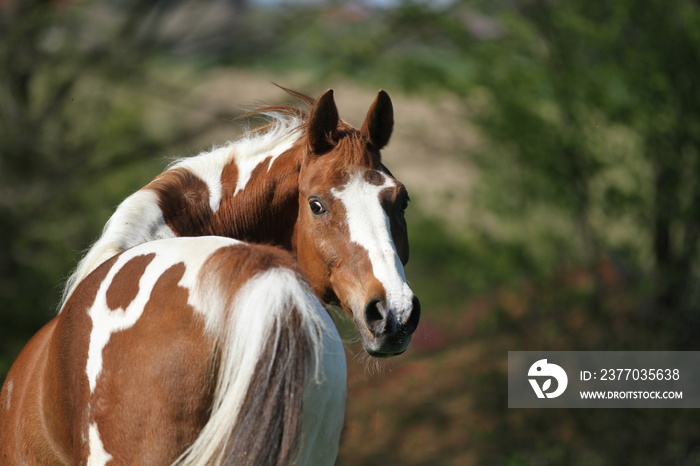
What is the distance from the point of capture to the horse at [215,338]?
1979 millimetres

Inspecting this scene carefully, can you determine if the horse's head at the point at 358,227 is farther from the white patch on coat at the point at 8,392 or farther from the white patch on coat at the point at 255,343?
the white patch on coat at the point at 8,392

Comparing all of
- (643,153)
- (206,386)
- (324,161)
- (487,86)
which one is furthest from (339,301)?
(487,86)

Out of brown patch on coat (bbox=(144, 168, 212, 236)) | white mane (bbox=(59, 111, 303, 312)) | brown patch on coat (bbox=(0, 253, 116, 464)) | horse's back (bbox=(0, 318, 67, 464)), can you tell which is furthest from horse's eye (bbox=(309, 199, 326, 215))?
horse's back (bbox=(0, 318, 67, 464))

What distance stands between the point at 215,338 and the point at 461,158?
8275 millimetres

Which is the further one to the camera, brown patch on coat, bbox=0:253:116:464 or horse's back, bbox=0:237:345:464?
brown patch on coat, bbox=0:253:116:464

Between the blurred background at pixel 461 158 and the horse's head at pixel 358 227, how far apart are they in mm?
4448

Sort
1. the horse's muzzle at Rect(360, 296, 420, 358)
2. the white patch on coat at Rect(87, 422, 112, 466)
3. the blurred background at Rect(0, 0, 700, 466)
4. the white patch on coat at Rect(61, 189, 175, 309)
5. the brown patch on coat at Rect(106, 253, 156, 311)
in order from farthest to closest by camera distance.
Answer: the blurred background at Rect(0, 0, 700, 466)
the white patch on coat at Rect(61, 189, 175, 309)
the horse's muzzle at Rect(360, 296, 420, 358)
the brown patch on coat at Rect(106, 253, 156, 311)
the white patch on coat at Rect(87, 422, 112, 466)

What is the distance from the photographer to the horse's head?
8.43 feet

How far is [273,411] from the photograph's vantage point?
197 cm

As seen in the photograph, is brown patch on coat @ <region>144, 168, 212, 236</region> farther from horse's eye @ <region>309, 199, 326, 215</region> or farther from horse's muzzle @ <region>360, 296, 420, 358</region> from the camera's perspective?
horse's muzzle @ <region>360, 296, 420, 358</region>

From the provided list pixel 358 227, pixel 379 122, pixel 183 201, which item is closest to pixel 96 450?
pixel 358 227

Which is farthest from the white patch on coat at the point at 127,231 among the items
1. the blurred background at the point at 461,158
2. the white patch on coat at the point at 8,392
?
the blurred background at the point at 461,158

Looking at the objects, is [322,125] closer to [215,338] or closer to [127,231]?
[127,231]

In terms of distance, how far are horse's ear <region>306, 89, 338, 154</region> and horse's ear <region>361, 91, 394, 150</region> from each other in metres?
0.16
